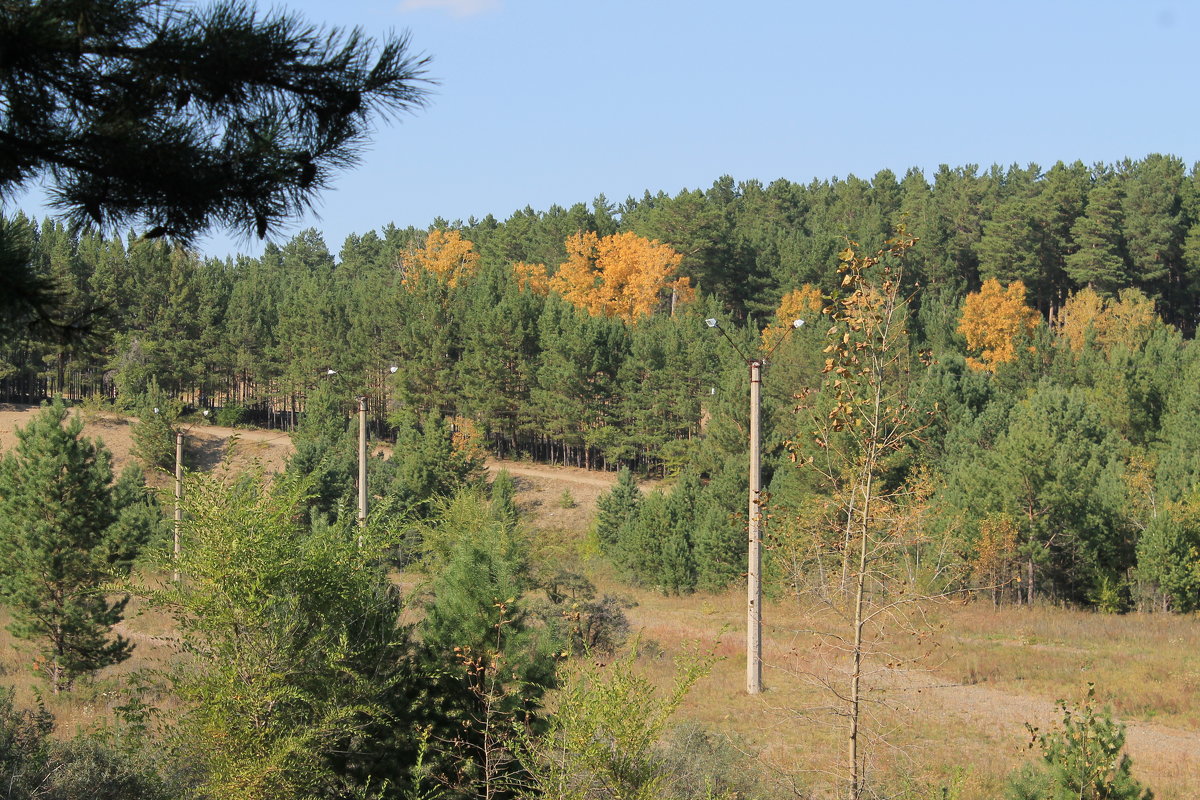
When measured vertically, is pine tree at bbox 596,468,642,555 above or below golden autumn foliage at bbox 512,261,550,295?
below

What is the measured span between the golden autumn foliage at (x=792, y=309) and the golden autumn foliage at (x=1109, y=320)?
14.3 m

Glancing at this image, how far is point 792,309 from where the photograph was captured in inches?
2761

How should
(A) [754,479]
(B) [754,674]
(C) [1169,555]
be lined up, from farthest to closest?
(C) [1169,555] < (B) [754,674] < (A) [754,479]

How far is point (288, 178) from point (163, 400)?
5570 centimetres

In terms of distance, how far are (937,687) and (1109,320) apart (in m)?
54.9

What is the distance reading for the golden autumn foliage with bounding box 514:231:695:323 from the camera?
7294 cm

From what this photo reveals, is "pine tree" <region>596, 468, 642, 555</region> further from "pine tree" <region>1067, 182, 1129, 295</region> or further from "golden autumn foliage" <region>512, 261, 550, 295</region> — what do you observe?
"pine tree" <region>1067, 182, 1129, 295</region>

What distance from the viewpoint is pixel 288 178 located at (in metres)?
5.46

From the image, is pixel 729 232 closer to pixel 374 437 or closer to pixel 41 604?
pixel 374 437

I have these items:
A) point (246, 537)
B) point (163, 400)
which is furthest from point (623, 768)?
point (163, 400)

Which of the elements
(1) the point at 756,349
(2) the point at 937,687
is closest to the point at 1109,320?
(1) the point at 756,349

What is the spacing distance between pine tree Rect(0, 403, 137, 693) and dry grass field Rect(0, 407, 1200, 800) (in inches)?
37.2

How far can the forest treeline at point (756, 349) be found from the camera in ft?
115

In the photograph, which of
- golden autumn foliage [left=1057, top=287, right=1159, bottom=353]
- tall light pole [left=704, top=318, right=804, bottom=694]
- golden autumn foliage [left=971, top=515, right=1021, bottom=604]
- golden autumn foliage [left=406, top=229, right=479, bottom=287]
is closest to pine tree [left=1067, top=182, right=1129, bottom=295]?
golden autumn foliage [left=1057, top=287, right=1159, bottom=353]
